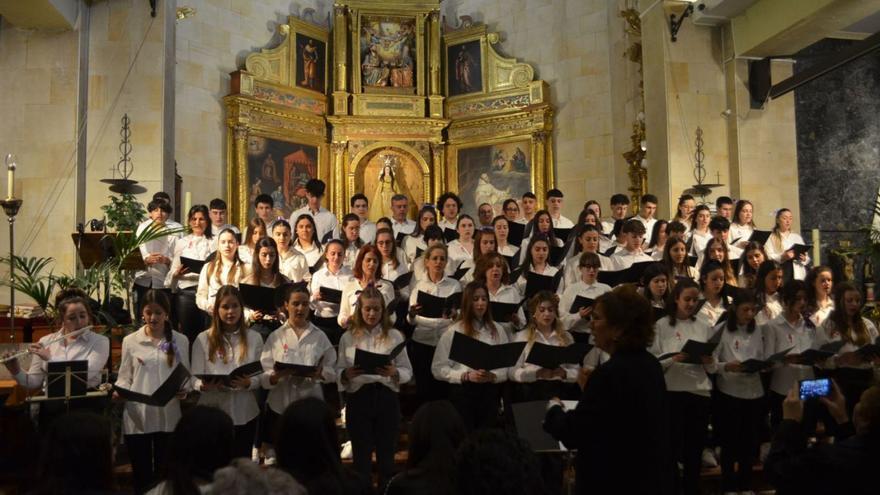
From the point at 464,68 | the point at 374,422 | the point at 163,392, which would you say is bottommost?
the point at 374,422

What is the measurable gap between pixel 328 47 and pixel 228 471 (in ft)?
40.9

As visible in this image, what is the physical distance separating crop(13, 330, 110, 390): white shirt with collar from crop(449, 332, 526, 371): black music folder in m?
2.17

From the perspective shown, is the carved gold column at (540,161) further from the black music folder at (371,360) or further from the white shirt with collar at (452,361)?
the black music folder at (371,360)

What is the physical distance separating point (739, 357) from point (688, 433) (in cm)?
71

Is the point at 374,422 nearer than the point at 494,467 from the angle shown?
No

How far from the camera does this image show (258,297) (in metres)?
5.36

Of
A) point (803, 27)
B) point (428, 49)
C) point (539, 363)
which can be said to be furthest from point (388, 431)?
point (428, 49)

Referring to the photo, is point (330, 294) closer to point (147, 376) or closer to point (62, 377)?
point (147, 376)

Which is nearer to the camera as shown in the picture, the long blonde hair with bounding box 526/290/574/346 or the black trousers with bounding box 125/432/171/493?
the black trousers with bounding box 125/432/171/493

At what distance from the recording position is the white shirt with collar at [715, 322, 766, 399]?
17.9 feet

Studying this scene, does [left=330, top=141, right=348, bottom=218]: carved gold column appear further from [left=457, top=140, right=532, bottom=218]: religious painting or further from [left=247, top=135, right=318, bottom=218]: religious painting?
[left=457, top=140, right=532, bottom=218]: religious painting

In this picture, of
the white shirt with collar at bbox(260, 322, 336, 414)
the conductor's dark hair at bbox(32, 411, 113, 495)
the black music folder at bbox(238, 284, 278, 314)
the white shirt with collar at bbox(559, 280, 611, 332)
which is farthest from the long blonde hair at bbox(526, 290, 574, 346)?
the conductor's dark hair at bbox(32, 411, 113, 495)

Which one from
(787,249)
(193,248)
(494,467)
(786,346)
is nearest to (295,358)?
(193,248)

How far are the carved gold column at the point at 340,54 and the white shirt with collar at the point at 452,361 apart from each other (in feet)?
28.8
